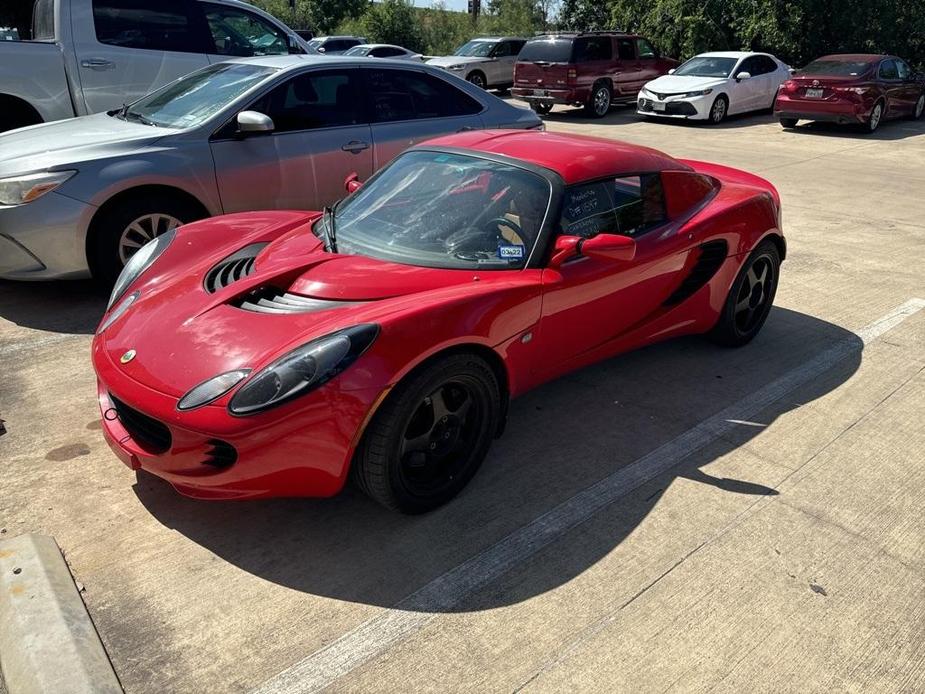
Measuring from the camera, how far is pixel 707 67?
16.3 metres

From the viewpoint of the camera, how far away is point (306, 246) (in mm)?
3666

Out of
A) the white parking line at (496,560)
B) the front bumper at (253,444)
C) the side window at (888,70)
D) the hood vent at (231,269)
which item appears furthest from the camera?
the side window at (888,70)

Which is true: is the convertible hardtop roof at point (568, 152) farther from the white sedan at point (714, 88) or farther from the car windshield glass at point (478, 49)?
the car windshield glass at point (478, 49)

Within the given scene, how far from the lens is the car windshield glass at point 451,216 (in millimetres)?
3455

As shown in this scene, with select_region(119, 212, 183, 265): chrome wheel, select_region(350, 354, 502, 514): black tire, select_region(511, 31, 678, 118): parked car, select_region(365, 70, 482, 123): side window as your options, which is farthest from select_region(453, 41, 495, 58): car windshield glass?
select_region(350, 354, 502, 514): black tire

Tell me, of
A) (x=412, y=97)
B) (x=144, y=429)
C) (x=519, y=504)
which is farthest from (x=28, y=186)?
→ (x=519, y=504)

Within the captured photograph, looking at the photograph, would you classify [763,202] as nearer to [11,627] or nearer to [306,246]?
[306,246]

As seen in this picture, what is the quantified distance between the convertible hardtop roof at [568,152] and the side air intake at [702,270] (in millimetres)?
492

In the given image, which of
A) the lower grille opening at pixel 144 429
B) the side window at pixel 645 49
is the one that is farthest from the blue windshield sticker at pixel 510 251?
the side window at pixel 645 49

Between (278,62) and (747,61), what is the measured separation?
13.3m

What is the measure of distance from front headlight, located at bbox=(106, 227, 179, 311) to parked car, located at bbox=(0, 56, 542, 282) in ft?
3.81

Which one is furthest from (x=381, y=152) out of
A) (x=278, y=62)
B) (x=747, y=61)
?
(x=747, y=61)

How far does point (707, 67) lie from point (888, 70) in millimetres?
→ 3397

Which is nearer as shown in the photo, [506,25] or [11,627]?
[11,627]
